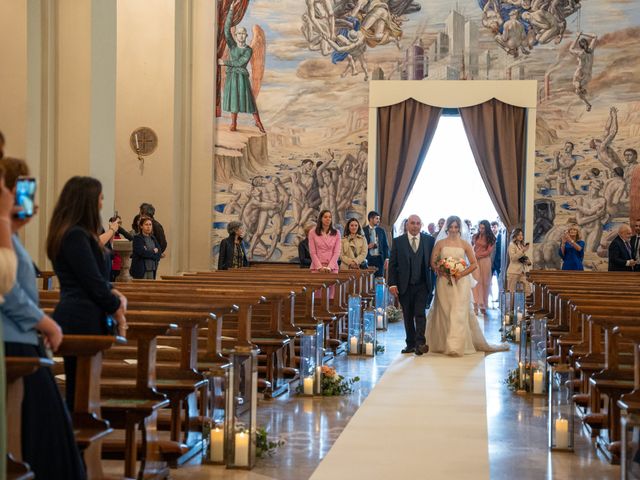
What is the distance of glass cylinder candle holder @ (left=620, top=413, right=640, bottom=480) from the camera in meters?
4.25

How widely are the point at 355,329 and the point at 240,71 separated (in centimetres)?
918

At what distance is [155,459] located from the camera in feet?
17.8

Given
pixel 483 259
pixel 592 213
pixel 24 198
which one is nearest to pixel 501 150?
pixel 592 213

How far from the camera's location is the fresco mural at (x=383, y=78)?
18906mm

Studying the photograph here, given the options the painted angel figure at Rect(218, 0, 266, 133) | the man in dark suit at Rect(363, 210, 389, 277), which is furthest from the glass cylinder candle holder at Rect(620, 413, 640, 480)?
the painted angel figure at Rect(218, 0, 266, 133)

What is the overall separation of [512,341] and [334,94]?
776cm

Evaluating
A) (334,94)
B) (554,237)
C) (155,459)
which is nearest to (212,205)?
(334,94)

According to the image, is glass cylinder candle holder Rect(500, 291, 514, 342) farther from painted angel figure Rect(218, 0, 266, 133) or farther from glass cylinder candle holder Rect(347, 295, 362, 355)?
painted angel figure Rect(218, 0, 266, 133)

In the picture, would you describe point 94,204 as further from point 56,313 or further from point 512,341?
point 512,341

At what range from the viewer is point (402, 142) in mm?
19484

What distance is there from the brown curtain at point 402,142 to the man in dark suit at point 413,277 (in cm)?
762

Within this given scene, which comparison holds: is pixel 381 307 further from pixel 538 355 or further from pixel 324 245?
pixel 538 355

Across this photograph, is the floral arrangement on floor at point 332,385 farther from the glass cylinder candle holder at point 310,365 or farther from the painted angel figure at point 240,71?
the painted angel figure at point 240,71

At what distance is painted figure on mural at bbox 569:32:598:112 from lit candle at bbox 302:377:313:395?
39.6 ft
